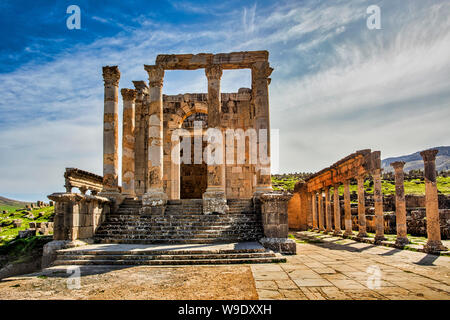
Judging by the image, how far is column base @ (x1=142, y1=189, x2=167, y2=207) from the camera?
1286 cm

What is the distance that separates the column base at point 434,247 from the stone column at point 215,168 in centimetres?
693

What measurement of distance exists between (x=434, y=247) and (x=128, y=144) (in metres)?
13.4

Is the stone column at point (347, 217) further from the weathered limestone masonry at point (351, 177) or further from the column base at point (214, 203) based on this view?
the column base at point (214, 203)

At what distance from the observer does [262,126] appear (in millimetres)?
13562

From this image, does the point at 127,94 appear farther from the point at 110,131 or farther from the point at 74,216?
the point at 74,216

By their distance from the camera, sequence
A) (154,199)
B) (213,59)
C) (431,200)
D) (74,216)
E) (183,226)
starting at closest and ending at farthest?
(74,216), (431,200), (183,226), (154,199), (213,59)

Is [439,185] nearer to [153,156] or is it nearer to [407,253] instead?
[407,253]

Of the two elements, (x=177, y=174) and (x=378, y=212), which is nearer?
(x=378, y=212)

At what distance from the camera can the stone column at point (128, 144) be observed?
51.1ft

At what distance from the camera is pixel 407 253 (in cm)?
985

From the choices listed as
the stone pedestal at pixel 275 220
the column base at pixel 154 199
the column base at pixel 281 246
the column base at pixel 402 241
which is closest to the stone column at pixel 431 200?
the column base at pixel 402 241

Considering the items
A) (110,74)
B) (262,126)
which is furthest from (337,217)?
(110,74)
